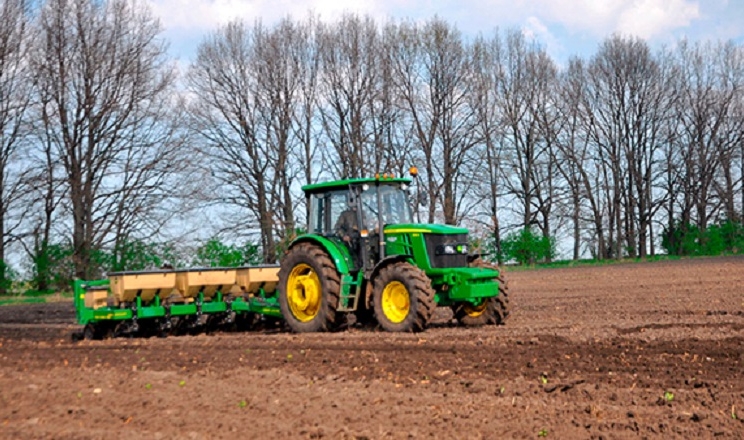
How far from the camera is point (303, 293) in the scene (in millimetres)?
14062

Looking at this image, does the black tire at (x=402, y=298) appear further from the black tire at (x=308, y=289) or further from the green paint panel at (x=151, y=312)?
the green paint panel at (x=151, y=312)

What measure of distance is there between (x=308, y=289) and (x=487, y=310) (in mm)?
2683

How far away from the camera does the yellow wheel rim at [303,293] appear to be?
45.4ft

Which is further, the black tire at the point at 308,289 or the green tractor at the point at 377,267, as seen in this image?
the black tire at the point at 308,289

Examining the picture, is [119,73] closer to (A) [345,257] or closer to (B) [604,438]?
(A) [345,257]

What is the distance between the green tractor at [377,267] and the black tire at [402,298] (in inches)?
0.5

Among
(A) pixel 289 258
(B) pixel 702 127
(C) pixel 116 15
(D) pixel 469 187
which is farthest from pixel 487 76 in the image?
(A) pixel 289 258

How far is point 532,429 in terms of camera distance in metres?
6.57

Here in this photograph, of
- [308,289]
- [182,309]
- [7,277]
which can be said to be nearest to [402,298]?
[308,289]

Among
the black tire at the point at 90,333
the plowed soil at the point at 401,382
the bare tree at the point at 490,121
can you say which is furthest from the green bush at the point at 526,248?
the black tire at the point at 90,333

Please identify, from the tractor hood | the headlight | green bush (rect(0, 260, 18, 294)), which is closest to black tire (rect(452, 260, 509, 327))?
the headlight

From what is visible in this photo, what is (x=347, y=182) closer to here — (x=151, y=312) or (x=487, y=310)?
(x=487, y=310)

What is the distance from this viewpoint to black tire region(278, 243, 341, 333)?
13336 millimetres

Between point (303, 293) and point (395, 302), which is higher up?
point (303, 293)
